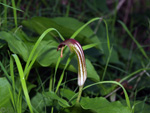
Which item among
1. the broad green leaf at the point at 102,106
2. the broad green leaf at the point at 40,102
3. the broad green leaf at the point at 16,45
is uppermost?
the broad green leaf at the point at 16,45

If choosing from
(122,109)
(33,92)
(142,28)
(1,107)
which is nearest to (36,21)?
(33,92)

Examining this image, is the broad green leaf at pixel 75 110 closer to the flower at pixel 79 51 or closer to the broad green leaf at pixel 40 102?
the flower at pixel 79 51

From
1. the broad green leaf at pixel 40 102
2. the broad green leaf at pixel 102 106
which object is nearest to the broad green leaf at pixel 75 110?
the broad green leaf at pixel 102 106

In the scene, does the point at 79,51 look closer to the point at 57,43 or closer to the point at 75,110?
the point at 75,110

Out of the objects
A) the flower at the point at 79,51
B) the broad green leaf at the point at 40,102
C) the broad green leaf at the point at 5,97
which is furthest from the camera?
the broad green leaf at the point at 40,102

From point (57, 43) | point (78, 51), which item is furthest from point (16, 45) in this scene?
point (78, 51)

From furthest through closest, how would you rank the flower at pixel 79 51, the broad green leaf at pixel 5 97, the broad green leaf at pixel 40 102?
the broad green leaf at pixel 40 102 → the broad green leaf at pixel 5 97 → the flower at pixel 79 51

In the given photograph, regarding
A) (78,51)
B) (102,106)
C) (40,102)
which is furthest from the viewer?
(40,102)
